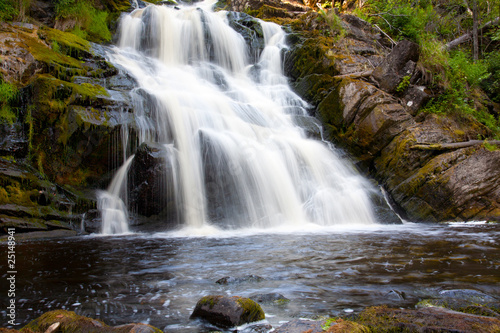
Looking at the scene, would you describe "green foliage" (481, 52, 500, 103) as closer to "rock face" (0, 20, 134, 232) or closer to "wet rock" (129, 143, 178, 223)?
"wet rock" (129, 143, 178, 223)

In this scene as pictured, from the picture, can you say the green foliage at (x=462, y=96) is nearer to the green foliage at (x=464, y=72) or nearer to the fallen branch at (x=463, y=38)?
the green foliage at (x=464, y=72)

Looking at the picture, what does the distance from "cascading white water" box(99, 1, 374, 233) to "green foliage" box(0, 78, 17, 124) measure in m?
3.16

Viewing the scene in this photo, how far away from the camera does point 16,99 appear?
8461 mm

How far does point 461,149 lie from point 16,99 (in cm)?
1315

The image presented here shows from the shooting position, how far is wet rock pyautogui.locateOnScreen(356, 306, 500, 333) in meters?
2.08

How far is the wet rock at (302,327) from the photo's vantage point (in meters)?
2.18

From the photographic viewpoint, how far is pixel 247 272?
4488 mm

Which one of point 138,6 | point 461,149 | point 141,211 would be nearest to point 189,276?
point 141,211

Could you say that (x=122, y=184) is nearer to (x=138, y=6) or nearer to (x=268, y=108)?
(x=268, y=108)

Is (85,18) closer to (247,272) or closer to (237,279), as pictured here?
(247,272)

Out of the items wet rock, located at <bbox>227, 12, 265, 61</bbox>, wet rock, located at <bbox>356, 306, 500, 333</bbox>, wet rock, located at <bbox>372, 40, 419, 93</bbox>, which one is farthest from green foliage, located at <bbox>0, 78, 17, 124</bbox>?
wet rock, located at <bbox>372, 40, 419, 93</bbox>

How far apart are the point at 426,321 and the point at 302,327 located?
0.89m

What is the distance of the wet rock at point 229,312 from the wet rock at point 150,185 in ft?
20.3

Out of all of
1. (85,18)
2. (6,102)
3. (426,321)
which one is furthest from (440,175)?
(85,18)
